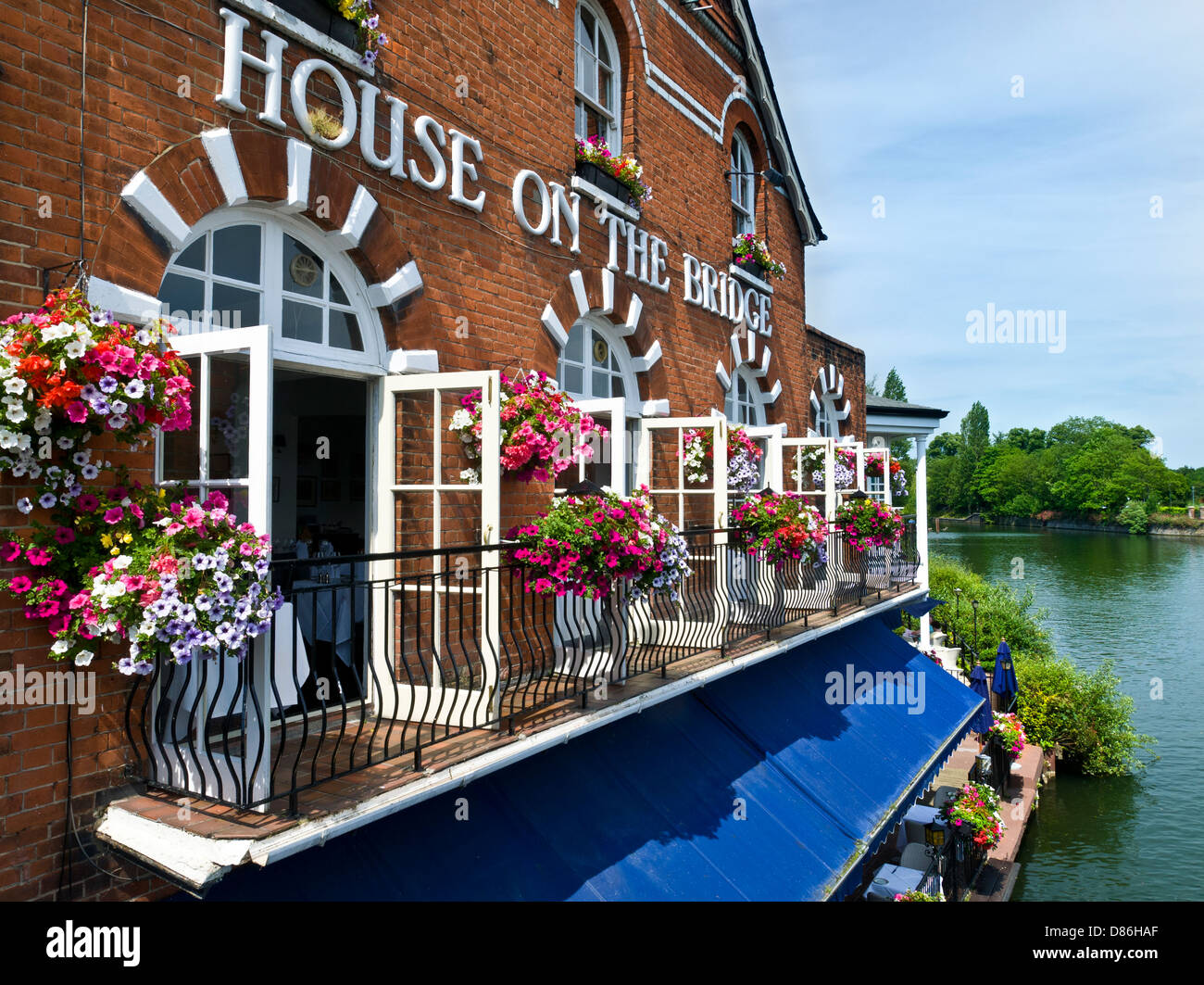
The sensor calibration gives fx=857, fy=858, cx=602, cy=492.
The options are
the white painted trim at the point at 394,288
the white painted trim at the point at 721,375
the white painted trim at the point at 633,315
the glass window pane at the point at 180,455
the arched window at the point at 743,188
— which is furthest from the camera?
the arched window at the point at 743,188

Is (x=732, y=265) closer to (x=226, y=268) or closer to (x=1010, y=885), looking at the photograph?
(x=226, y=268)

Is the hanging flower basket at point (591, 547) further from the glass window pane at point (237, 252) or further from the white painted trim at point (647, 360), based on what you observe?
the white painted trim at point (647, 360)

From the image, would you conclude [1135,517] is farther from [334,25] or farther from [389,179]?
[334,25]

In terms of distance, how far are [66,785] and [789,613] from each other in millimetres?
7916

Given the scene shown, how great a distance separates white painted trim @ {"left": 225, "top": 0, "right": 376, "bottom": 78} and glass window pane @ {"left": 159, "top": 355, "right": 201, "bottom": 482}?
223 cm

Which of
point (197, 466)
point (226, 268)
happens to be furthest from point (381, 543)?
point (226, 268)

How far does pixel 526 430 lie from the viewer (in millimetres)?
6430

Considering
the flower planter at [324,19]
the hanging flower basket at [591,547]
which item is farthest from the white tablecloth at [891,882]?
the flower planter at [324,19]

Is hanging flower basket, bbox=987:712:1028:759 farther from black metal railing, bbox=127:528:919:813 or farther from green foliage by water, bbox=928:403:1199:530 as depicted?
green foliage by water, bbox=928:403:1199:530

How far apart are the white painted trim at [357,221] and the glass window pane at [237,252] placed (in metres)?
0.55

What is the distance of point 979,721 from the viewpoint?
13.2 meters

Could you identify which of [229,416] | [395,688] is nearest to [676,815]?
[395,688]

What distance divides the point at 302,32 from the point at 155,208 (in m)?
1.74

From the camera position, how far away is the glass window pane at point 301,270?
552 cm
